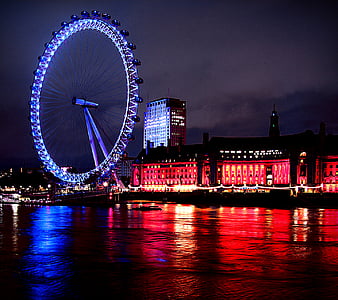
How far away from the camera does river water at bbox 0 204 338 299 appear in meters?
15.5

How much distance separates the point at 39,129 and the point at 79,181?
26.1ft

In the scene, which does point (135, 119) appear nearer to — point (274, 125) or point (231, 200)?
point (231, 200)

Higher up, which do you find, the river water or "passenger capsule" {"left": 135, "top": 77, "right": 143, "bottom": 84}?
"passenger capsule" {"left": 135, "top": 77, "right": 143, "bottom": 84}

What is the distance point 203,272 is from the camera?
717 inches

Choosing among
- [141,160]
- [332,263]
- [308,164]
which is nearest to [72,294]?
[332,263]

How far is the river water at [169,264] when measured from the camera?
15523 mm

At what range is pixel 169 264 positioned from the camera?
20000mm

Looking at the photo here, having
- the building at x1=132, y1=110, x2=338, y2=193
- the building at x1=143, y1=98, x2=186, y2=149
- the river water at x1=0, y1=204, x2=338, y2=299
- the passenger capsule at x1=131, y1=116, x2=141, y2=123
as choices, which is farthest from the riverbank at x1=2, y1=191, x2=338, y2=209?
the building at x1=143, y1=98, x2=186, y2=149

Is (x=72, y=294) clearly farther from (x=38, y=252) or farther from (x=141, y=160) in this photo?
(x=141, y=160)

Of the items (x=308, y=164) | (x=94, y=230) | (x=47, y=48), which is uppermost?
(x=47, y=48)

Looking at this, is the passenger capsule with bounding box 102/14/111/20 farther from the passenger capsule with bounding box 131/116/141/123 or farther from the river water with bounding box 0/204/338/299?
the river water with bounding box 0/204/338/299

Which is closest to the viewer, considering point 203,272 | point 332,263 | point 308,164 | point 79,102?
point 203,272

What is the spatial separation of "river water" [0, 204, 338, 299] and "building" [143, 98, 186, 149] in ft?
479

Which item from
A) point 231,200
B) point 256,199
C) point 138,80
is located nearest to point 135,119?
point 138,80
